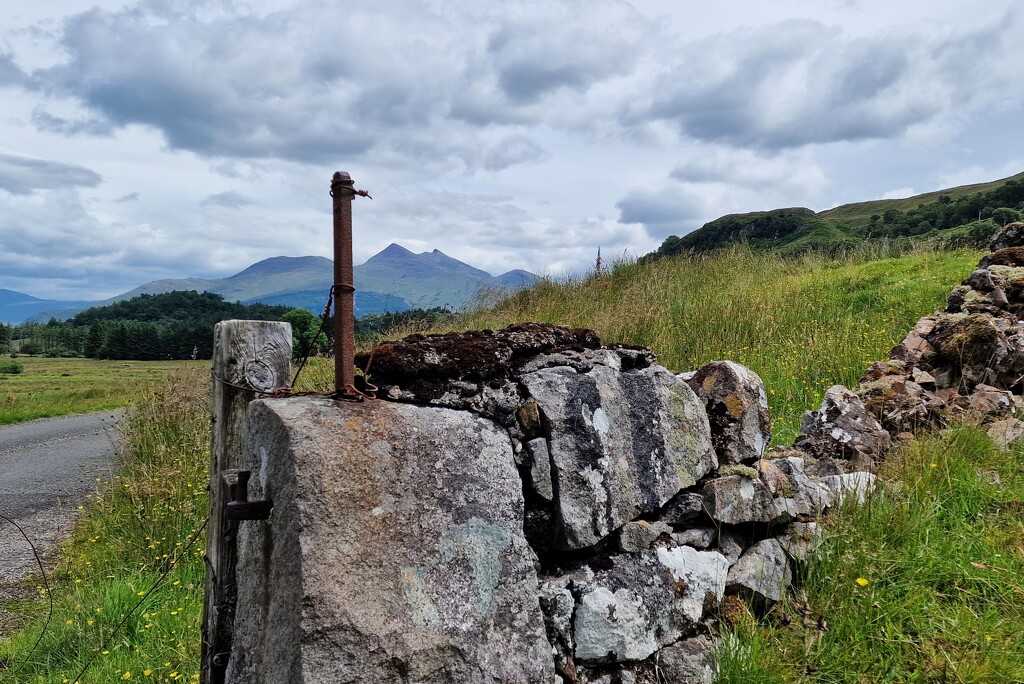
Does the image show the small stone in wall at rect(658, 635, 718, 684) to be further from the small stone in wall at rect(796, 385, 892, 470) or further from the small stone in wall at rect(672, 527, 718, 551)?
the small stone in wall at rect(796, 385, 892, 470)

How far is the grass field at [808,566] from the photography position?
115 inches

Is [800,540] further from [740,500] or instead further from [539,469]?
[539,469]

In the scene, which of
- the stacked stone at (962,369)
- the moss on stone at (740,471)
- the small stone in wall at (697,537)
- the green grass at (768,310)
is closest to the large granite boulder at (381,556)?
the small stone in wall at (697,537)

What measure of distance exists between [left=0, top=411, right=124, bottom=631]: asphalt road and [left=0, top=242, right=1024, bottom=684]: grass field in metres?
0.50

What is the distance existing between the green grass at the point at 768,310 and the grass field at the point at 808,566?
5 cm

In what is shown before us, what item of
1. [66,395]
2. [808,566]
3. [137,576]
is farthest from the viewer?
[66,395]

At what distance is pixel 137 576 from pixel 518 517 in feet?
15.2

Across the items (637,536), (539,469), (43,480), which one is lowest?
(43,480)

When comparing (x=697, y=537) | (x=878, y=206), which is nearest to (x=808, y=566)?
(x=697, y=537)

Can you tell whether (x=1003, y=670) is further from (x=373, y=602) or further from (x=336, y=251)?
(x=336, y=251)

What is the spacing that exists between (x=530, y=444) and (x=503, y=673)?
88 centimetres

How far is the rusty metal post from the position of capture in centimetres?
233

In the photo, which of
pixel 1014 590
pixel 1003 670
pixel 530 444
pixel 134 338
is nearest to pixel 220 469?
pixel 530 444

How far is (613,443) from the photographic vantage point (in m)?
2.83
